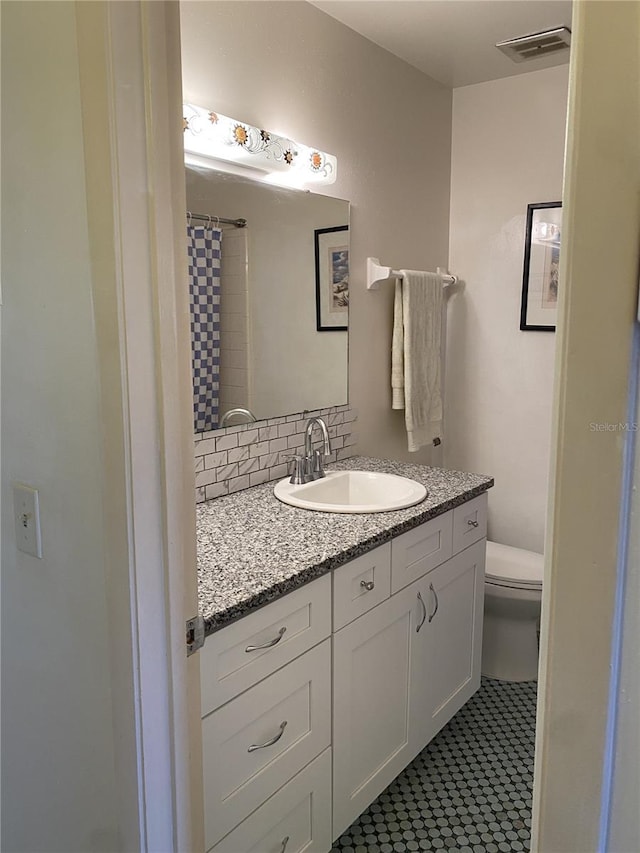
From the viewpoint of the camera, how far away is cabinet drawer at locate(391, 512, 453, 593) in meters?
1.82

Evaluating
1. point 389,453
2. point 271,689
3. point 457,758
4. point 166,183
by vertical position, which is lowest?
point 457,758

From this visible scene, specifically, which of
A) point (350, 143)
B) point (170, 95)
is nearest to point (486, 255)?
point (350, 143)

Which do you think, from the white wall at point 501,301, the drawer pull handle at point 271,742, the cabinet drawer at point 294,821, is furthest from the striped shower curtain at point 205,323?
the white wall at point 501,301

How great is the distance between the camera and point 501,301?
2.93 metres

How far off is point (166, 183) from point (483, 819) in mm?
1879

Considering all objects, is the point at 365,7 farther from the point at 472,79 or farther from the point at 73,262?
the point at 73,262

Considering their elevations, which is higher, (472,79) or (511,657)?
(472,79)

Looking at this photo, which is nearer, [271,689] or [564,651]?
[564,651]

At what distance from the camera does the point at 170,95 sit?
2.98 feet

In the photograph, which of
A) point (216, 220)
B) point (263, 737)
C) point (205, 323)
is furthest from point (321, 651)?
point (216, 220)

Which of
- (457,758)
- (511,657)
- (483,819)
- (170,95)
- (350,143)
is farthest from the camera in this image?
(511,657)

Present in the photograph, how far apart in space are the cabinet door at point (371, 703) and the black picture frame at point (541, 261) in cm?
147

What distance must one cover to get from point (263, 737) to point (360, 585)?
0.43 m

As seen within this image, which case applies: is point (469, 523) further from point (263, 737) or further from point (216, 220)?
point (216, 220)
